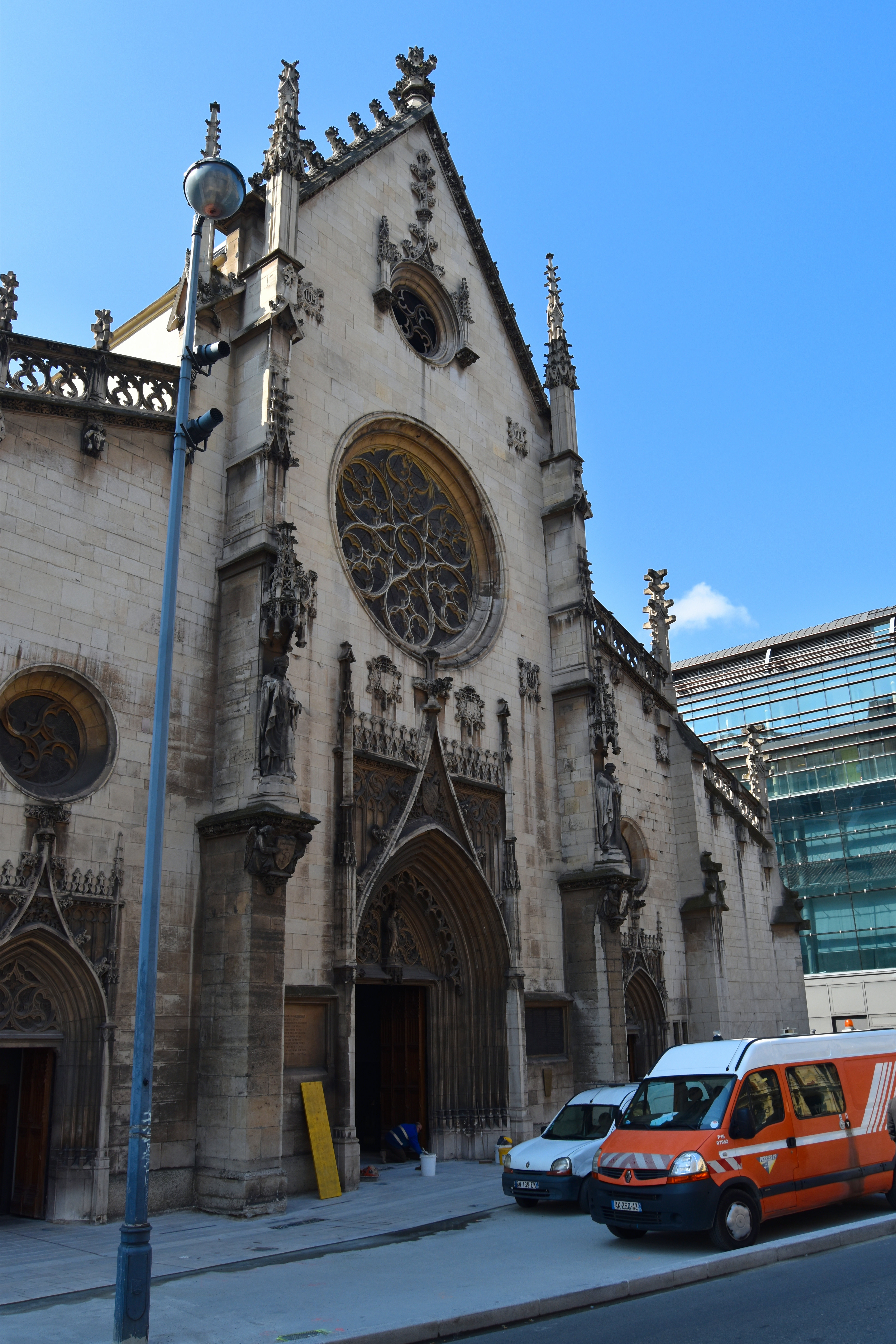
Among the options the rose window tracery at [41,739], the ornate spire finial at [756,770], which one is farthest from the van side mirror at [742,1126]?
the ornate spire finial at [756,770]

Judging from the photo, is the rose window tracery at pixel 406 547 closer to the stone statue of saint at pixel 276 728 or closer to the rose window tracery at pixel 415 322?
the rose window tracery at pixel 415 322

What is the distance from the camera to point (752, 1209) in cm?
1068

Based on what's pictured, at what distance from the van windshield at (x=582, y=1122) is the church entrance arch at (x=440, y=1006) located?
443cm

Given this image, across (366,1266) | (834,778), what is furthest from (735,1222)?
(834,778)

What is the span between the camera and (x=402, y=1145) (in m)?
18.0

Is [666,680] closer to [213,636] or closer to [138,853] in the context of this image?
[213,636]

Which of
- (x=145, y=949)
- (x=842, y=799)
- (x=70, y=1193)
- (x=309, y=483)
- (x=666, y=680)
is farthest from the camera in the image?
(x=842, y=799)

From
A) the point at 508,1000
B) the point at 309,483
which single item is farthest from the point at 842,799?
the point at 309,483

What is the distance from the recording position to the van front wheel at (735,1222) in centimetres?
1028

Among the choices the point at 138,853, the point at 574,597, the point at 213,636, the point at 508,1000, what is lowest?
the point at 508,1000

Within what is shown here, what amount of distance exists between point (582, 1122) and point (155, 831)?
8081 millimetres

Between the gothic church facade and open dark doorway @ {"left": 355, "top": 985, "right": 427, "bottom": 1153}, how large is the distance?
67 mm

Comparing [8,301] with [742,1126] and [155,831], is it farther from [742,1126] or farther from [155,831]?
[742,1126]

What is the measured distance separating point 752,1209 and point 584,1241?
1.77m
